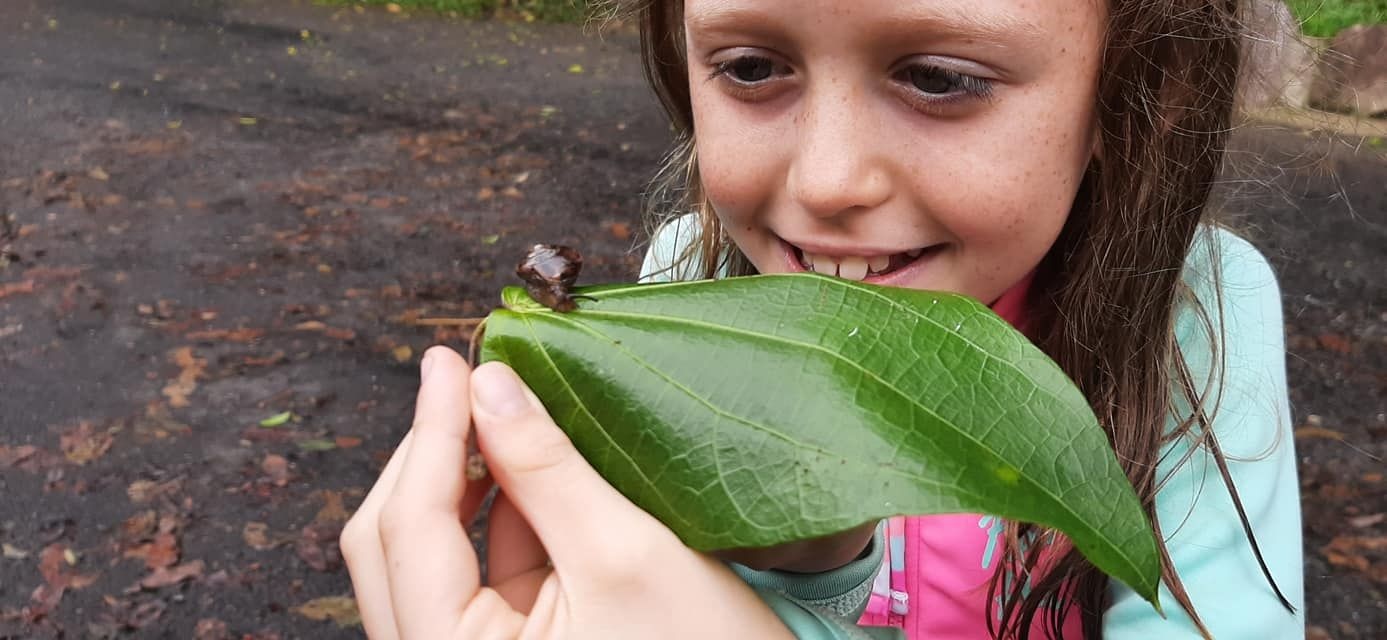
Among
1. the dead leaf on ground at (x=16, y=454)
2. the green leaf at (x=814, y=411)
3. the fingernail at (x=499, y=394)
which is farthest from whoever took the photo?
the dead leaf on ground at (x=16, y=454)

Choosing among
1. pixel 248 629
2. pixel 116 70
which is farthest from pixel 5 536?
pixel 116 70

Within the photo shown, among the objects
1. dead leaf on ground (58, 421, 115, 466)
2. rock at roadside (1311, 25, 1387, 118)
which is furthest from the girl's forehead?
rock at roadside (1311, 25, 1387, 118)

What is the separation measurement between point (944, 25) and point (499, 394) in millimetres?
516

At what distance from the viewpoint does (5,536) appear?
8.41 ft

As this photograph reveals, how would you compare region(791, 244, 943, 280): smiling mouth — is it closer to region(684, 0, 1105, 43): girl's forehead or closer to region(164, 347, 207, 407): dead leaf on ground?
region(684, 0, 1105, 43): girl's forehead

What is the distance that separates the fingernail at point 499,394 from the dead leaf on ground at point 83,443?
2.53 metres

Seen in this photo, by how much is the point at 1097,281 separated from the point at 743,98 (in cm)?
48

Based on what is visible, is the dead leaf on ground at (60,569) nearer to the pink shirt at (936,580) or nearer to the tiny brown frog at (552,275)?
the pink shirt at (936,580)

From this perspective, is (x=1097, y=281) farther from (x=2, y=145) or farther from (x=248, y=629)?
(x=2, y=145)

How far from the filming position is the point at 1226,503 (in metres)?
1.25

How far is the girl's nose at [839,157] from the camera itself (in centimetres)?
99

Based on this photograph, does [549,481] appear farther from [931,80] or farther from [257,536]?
[257,536]

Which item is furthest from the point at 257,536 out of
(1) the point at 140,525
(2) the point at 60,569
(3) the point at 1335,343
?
(3) the point at 1335,343

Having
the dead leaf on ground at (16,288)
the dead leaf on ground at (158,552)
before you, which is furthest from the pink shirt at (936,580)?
the dead leaf on ground at (16,288)
